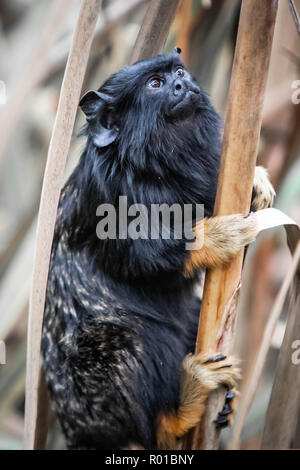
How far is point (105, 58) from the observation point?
2793 mm

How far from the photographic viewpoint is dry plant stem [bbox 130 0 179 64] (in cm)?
203

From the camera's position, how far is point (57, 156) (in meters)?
1.68

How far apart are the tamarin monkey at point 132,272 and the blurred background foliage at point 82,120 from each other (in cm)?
17

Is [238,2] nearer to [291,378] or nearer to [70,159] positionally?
[70,159]

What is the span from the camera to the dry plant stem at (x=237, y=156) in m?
1.73

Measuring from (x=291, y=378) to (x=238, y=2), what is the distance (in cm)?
167

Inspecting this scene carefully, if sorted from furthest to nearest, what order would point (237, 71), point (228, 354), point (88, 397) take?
point (88, 397) < point (228, 354) < point (237, 71)

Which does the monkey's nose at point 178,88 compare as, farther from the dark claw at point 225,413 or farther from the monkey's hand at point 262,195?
the dark claw at point 225,413

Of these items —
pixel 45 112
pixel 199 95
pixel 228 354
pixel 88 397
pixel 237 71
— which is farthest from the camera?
pixel 45 112

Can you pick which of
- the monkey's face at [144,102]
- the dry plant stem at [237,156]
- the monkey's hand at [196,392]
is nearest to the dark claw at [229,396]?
the monkey's hand at [196,392]

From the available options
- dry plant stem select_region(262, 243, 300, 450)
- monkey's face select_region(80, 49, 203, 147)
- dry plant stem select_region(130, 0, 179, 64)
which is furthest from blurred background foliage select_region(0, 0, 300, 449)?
dry plant stem select_region(262, 243, 300, 450)

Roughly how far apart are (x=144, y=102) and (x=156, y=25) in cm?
55

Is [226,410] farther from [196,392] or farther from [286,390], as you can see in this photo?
[286,390]
